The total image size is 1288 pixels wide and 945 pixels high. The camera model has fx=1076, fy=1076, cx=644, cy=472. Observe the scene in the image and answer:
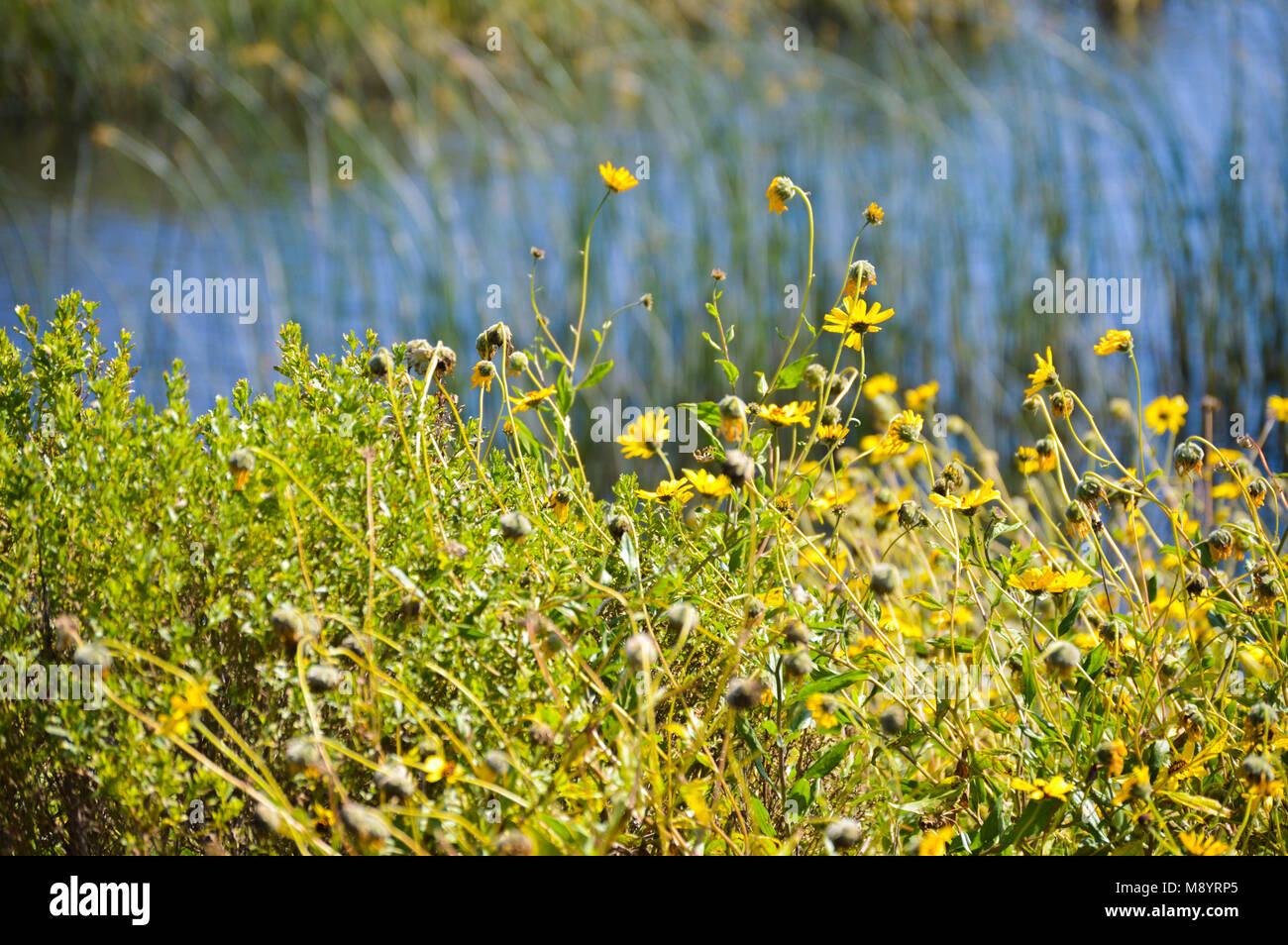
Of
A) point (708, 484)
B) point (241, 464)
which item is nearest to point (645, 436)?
point (708, 484)

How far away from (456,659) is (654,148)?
3989 millimetres

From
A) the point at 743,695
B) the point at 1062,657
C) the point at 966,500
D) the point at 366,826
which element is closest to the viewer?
the point at 366,826

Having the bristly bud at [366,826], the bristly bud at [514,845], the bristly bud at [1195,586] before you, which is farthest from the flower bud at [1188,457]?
the bristly bud at [366,826]

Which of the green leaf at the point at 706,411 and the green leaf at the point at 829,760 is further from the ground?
the green leaf at the point at 706,411

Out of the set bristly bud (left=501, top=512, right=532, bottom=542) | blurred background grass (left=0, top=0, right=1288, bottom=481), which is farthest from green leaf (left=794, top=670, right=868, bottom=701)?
blurred background grass (left=0, top=0, right=1288, bottom=481)

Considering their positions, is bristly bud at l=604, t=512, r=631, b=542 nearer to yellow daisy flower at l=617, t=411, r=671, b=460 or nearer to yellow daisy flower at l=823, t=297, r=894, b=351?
yellow daisy flower at l=617, t=411, r=671, b=460

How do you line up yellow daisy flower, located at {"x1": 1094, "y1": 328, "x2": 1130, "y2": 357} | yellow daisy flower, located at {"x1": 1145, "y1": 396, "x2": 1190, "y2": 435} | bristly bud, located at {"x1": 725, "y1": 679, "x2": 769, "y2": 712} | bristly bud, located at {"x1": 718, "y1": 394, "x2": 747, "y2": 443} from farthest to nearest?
yellow daisy flower, located at {"x1": 1145, "y1": 396, "x2": 1190, "y2": 435}
yellow daisy flower, located at {"x1": 1094, "y1": 328, "x2": 1130, "y2": 357}
bristly bud, located at {"x1": 718, "y1": 394, "x2": 747, "y2": 443}
bristly bud, located at {"x1": 725, "y1": 679, "x2": 769, "y2": 712}

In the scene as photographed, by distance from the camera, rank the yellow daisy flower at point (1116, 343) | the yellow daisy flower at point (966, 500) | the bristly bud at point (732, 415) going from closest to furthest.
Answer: the bristly bud at point (732, 415), the yellow daisy flower at point (966, 500), the yellow daisy flower at point (1116, 343)

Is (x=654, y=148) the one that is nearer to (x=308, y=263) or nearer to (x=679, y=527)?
(x=308, y=263)

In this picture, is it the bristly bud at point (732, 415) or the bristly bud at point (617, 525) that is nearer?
the bristly bud at point (732, 415)

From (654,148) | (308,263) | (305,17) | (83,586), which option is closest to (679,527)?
(83,586)

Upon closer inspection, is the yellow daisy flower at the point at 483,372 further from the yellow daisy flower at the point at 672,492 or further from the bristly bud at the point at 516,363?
the yellow daisy flower at the point at 672,492

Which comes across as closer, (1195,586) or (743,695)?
(743,695)

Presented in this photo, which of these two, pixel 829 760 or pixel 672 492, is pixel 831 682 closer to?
pixel 829 760
